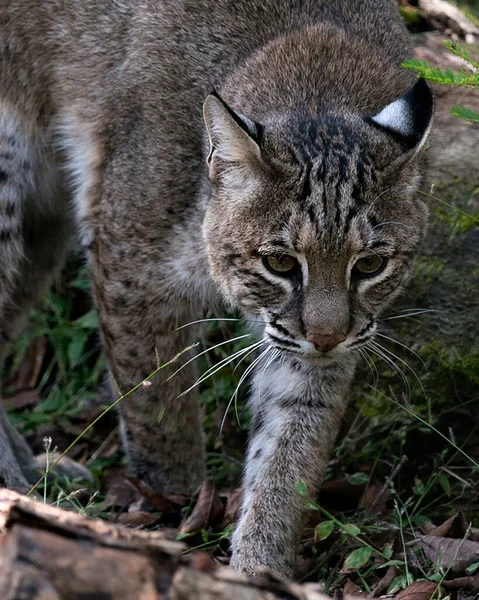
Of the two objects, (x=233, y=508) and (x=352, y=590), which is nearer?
(x=352, y=590)

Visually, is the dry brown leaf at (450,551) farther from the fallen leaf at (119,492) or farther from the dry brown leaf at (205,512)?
the fallen leaf at (119,492)

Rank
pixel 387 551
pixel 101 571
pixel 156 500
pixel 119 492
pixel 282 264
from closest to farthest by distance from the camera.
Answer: pixel 101 571
pixel 282 264
pixel 387 551
pixel 156 500
pixel 119 492

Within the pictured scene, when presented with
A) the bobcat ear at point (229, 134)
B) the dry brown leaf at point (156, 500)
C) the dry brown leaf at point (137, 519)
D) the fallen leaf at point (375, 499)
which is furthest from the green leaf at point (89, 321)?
the bobcat ear at point (229, 134)

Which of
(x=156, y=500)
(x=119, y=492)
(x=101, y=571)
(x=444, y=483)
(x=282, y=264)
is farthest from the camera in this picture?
(x=119, y=492)

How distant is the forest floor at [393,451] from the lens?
15.6 feet

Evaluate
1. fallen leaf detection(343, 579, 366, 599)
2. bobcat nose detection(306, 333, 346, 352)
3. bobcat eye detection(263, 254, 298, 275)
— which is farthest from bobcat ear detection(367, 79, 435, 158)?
fallen leaf detection(343, 579, 366, 599)

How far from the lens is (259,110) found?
5.14 metres

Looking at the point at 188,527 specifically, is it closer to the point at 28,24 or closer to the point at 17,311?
the point at 17,311

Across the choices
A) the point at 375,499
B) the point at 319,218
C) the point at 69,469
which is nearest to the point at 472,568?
the point at 375,499

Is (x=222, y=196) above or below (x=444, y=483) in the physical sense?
above

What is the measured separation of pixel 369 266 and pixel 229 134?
0.86 meters

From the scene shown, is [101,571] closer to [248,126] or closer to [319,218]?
[319,218]

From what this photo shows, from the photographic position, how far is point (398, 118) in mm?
4715

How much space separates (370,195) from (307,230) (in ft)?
1.17
